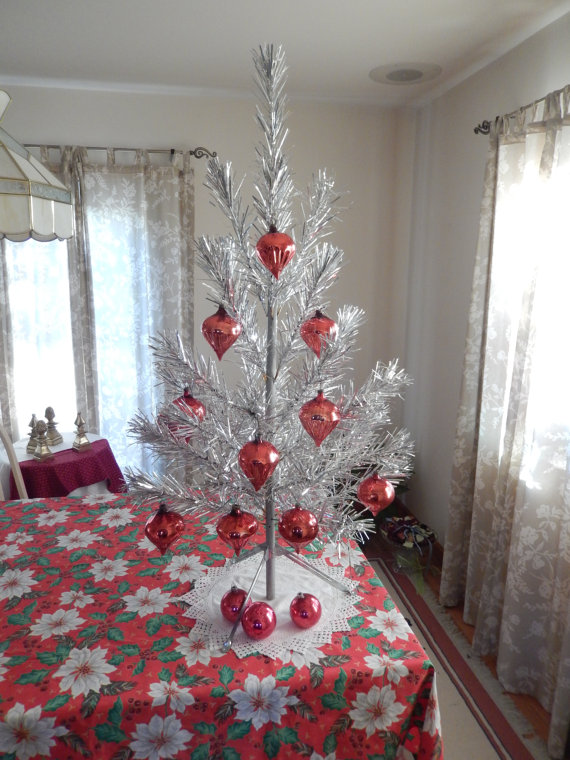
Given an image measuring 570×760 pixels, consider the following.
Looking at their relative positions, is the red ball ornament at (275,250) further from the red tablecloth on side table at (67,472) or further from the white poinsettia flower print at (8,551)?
the red tablecloth on side table at (67,472)

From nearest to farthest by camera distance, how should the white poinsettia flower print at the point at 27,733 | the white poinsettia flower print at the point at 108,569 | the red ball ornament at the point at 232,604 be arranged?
the white poinsettia flower print at the point at 27,733
the red ball ornament at the point at 232,604
the white poinsettia flower print at the point at 108,569

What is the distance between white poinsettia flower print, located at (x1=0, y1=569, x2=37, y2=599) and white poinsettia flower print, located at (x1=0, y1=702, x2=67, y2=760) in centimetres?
33

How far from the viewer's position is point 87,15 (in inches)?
80.7

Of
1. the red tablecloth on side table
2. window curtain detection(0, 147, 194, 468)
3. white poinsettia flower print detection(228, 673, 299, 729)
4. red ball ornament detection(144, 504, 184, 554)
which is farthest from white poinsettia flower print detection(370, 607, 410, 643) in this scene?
window curtain detection(0, 147, 194, 468)

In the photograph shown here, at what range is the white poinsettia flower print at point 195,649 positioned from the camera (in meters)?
0.96

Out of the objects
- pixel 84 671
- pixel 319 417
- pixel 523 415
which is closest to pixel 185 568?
pixel 84 671

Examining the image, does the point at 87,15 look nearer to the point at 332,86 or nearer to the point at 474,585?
the point at 332,86

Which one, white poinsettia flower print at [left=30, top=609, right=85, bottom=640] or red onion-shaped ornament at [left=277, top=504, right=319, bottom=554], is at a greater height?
red onion-shaped ornament at [left=277, top=504, right=319, bottom=554]

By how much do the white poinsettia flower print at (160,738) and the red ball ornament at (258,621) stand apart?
0.62 feet

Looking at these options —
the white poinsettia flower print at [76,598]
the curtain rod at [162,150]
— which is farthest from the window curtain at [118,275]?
the white poinsettia flower print at [76,598]

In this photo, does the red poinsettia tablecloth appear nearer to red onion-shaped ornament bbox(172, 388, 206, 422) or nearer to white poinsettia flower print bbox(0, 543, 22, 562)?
white poinsettia flower print bbox(0, 543, 22, 562)

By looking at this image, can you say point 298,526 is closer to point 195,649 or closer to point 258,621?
point 258,621

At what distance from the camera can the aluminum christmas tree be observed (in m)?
0.96

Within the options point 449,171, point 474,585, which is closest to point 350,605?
point 474,585
